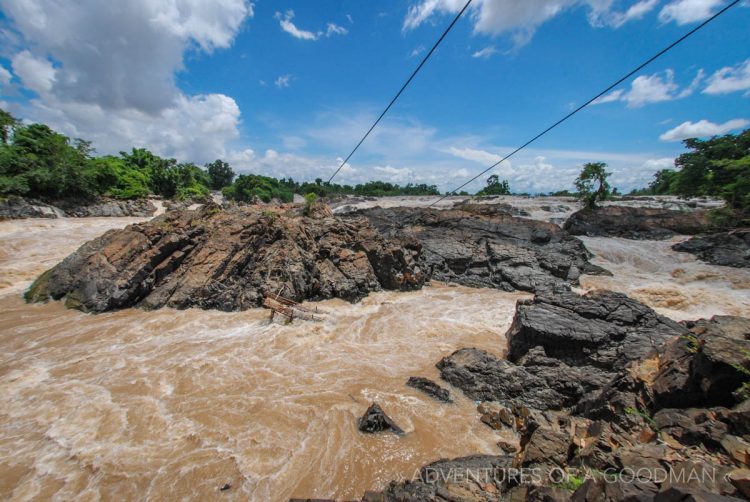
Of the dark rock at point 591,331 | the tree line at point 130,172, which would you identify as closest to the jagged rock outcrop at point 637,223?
the tree line at point 130,172

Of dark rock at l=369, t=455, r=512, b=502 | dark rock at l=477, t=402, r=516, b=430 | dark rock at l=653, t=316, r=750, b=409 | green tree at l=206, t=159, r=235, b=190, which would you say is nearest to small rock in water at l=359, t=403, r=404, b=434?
dark rock at l=369, t=455, r=512, b=502

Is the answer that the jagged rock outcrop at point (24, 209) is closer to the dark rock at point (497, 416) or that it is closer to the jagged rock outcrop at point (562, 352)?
the jagged rock outcrop at point (562, 352)

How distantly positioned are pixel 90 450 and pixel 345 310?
8.96 meters

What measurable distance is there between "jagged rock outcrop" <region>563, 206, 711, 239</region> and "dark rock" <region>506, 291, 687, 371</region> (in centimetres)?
2074

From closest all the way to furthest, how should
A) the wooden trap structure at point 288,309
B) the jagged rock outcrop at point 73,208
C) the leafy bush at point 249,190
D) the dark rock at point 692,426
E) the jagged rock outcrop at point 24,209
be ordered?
the dark rock at point 692,426, the wooden trap structure at point 288,309, the jagged rock outcrop at point 24,209, the jagged rock outcrop at point 73,208, the leafy bush at point 249,190

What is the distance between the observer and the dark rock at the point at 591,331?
779 cm

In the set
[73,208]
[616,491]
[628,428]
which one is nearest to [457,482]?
[616,491]

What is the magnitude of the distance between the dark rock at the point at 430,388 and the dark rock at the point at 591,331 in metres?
2.84

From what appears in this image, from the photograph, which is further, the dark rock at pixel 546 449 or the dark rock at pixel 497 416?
the dark rock at pixel 497 416

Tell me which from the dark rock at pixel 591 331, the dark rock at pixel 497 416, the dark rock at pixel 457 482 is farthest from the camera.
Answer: the dark rock at pixel 591 331

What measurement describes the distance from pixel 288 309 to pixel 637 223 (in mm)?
29729

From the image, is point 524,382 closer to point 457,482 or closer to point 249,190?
point 457,482

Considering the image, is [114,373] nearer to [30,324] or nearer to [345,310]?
[30,324]

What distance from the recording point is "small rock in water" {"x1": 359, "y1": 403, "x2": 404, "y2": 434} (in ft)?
19.7
